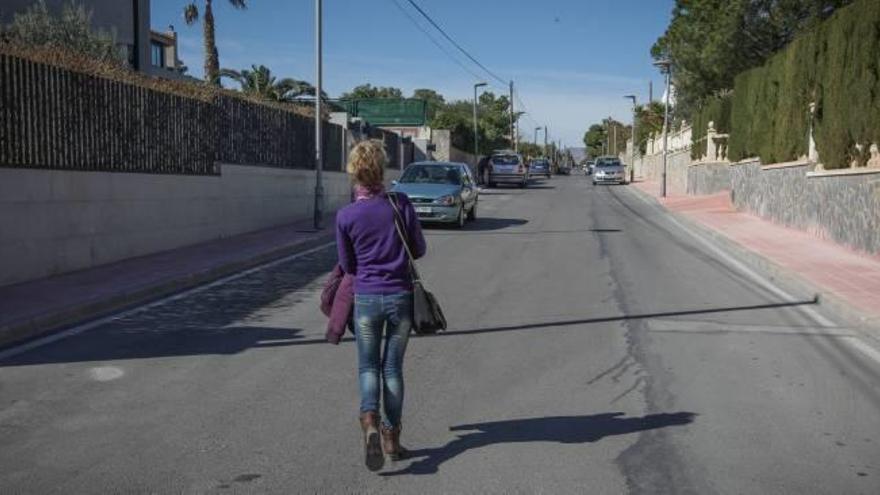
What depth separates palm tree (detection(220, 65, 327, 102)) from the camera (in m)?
45.3

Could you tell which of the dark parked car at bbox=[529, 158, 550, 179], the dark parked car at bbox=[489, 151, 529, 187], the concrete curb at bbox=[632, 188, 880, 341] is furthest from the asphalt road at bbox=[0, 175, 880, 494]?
the dark parked car at bbox=[529, 158, 550, 179]

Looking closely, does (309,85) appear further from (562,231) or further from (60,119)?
(60,119)

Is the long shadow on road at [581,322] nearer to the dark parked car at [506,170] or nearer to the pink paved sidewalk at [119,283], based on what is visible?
the pink paved sidewalk at [119,283]

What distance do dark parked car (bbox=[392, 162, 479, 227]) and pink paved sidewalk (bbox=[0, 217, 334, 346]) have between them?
382 cm

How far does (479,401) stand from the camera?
5988mm

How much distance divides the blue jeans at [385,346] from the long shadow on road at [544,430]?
0.37 metres

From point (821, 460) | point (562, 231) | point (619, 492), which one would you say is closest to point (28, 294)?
point (619, 492)

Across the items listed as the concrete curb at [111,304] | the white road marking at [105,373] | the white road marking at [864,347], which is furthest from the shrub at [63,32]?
the white road marking at [864,347]

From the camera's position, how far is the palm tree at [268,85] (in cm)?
4534

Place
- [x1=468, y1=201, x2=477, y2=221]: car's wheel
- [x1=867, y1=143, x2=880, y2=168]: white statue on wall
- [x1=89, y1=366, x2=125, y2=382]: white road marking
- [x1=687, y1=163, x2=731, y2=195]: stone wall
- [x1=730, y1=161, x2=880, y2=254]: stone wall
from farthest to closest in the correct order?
[x1=687, y1=163, x2=731, y2=195]: stone wall, [x1=468, y1=201, x2=477, y2=221]: car's wheel, [x1=867, y1=143, x2=880, y2=168]: white statue on wall, [x1=730, y1=161, x2=880, y2=254]: stone wall, [x1=89, y1=366, x2=125, y2=382]: white road marking

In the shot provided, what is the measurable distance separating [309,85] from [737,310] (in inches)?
1552

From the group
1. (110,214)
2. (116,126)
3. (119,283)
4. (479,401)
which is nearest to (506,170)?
(116,126)

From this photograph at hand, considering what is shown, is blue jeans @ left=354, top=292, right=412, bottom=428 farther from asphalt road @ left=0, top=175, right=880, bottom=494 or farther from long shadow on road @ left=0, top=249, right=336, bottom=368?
long shadow on road @ left=0, top=249, right=336, bottom=368

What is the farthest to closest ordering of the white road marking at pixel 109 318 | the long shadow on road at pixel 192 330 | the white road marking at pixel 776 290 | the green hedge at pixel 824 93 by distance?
the green hedge at pixel 824 93 < the white road marking at pixel 776 290 < the white road marking at pixel 109 318 < the long shadow on road at pixel 192 330
